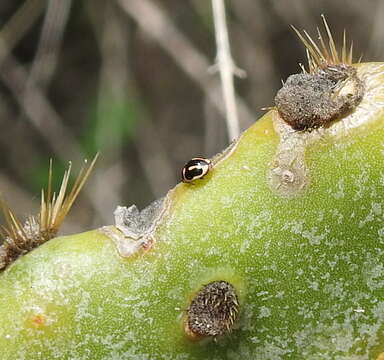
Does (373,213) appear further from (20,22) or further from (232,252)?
(20,22)

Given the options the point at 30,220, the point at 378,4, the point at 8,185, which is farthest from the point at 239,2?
the point at 30,220

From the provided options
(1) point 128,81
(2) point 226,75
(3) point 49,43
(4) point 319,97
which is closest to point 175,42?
(1) point 128,81

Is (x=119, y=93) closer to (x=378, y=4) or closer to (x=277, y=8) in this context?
(x=277, y=8)

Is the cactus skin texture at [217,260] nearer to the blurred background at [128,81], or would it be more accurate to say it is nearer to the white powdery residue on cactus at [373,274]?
the white powdery residue on cactus at [373,274]

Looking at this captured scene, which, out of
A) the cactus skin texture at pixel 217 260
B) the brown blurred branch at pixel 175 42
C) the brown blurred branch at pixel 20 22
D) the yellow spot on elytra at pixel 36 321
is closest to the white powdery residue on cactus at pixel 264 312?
the cactus skin texture at pixel 217 260

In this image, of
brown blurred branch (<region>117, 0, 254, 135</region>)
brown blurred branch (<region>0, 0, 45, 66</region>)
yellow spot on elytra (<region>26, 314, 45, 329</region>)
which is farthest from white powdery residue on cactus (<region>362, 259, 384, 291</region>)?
brown blurred branch (<region>0, 0, 45, 66</region>)
